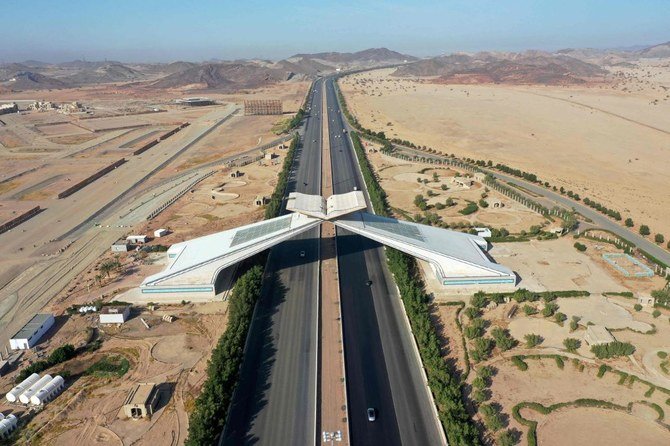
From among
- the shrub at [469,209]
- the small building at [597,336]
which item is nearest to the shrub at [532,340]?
the small building at [597,336]

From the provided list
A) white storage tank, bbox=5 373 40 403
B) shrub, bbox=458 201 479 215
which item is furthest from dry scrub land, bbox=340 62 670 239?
white storage tank, bbox=5 373 40 403

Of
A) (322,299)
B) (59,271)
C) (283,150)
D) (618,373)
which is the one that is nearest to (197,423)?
(322,299)

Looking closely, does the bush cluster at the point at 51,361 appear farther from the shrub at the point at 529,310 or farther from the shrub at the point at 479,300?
the shrub at the point at 529,310

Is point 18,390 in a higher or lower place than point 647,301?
lower

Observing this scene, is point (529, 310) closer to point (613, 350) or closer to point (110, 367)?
point (613, 350)

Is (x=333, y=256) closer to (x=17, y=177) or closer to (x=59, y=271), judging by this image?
(x=59, y=271)

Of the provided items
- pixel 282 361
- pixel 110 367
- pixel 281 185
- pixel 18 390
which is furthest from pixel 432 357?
pixel 281 185
